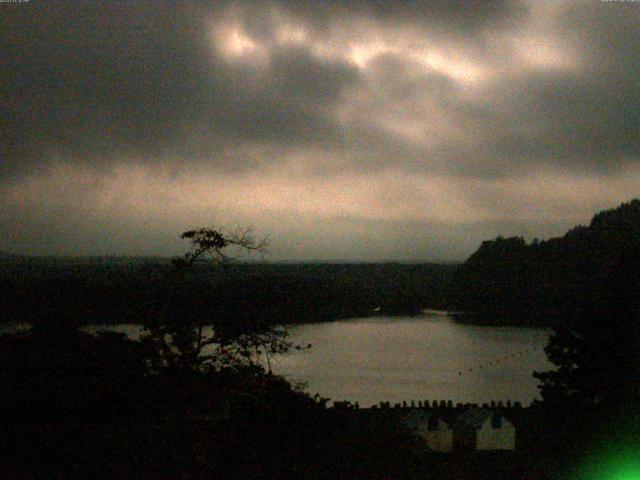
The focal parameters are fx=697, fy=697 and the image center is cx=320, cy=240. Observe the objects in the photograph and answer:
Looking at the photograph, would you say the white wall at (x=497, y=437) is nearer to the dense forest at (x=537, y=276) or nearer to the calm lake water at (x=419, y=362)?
the calm lake water at (x=419, y=362)

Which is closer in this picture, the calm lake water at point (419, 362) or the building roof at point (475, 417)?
the building roof at point (475, 417)

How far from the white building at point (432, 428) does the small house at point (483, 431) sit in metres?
0.20

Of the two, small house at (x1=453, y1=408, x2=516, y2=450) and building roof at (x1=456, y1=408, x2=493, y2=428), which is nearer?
small house at (x1=453, y1=408, x2=516, y2=450)

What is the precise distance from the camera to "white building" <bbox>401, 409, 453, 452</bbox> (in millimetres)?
12656

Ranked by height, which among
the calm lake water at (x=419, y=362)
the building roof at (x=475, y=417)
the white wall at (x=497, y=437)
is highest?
the building roof at (x=475, y=417)

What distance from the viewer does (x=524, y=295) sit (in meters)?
55.9

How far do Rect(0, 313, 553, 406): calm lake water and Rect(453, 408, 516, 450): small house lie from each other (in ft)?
14.5

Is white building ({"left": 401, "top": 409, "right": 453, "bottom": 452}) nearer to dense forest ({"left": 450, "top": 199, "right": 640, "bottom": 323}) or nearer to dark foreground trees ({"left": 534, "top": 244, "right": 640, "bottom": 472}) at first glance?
dark foreground trees ({"left": 534, "top": 244, "right": 640, "bottom": 472})

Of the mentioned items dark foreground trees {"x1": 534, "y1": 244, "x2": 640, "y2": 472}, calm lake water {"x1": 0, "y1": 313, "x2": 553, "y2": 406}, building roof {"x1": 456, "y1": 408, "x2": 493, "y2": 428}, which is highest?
dark foreground trees {"x1": 534, "y1": 244, "x2": 640, "y2": 472}

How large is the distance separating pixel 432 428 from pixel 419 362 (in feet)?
70.7

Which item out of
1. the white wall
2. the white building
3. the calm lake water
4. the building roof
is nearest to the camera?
the white wall

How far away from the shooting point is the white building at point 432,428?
41.5 feet

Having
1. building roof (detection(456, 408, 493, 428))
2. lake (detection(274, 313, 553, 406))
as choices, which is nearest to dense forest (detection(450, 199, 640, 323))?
lake (detection(274, 313, 553, 406))

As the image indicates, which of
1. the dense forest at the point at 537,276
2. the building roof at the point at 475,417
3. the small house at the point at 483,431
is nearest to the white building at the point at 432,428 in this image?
the small house at the point at 483,431
